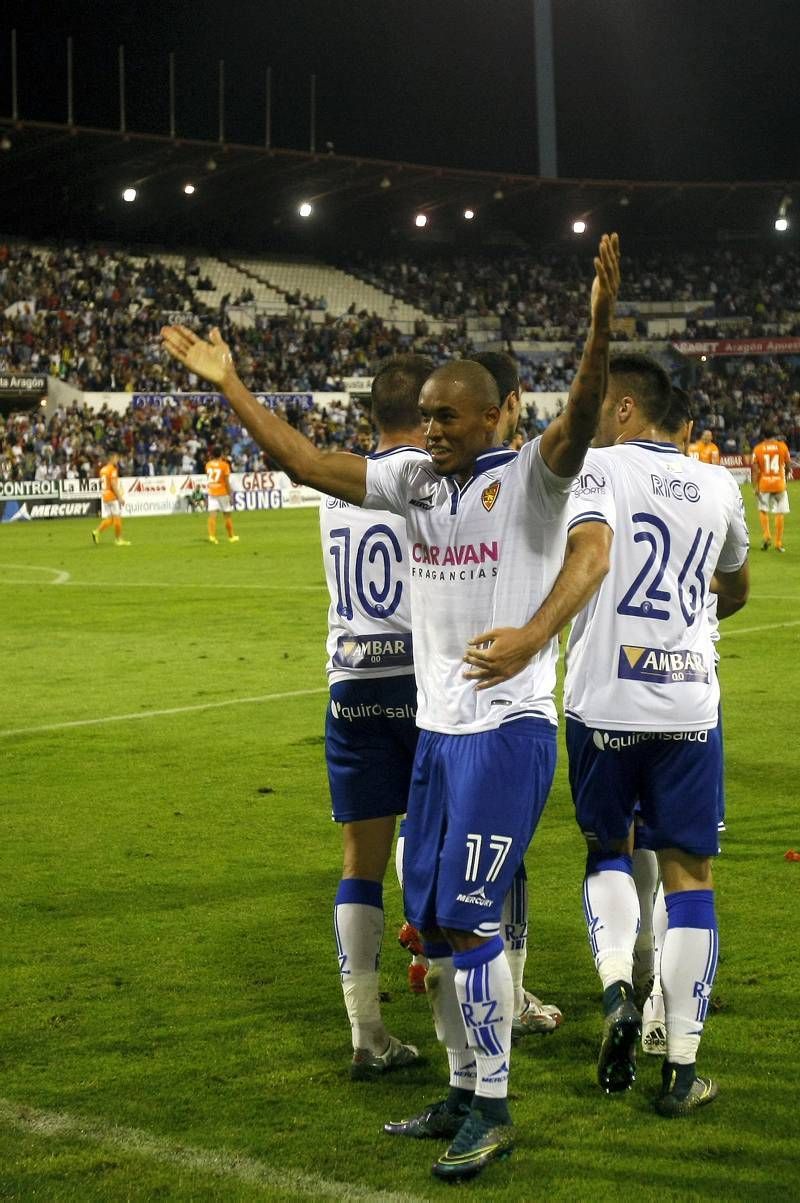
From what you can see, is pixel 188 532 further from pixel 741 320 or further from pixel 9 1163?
pixel 741 320

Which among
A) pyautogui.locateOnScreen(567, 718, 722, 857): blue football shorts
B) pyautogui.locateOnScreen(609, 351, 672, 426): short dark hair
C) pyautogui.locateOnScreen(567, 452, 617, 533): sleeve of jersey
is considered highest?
pyautogui.locateOnScreen(609, 351, 672, 426): short dark hair

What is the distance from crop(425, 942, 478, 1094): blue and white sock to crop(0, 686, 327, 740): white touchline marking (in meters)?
7.06

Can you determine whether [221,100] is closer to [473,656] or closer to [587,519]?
[587,519]

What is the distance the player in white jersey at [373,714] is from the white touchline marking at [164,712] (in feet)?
21.1

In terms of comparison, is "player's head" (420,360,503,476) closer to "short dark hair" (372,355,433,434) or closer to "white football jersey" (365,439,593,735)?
"white football jersey" (365,439,593,735)

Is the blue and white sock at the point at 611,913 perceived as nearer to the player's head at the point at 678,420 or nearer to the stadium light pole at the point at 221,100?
Answer: the player's head at the point at 678,420

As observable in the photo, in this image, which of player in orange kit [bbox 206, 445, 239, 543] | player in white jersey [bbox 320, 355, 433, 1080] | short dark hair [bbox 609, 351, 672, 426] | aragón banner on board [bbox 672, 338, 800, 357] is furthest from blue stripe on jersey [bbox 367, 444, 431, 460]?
aragón banner on board [bbox 672, 338, 800, 357]

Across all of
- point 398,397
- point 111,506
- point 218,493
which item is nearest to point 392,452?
point 398,397

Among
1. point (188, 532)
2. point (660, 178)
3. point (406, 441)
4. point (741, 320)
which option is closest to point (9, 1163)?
point (406, 441)

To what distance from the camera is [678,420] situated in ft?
16.3

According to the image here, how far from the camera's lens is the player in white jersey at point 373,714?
479cm

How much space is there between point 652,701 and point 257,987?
200 cm

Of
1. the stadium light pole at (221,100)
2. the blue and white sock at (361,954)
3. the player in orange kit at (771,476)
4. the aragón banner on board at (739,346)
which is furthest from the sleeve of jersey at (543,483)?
the aragón banner on board at (739,346)

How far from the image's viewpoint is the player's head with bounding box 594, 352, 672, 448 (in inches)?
188
